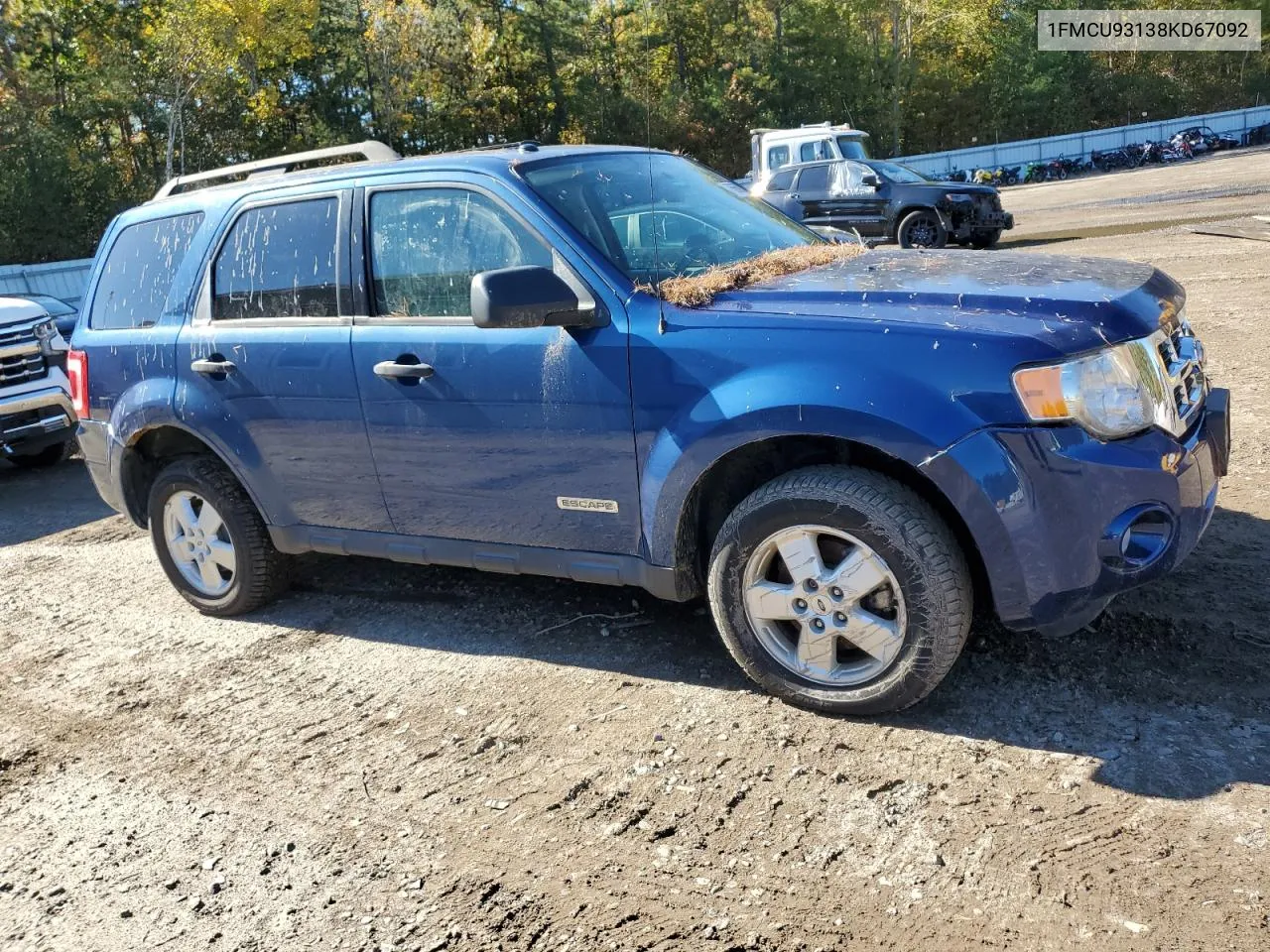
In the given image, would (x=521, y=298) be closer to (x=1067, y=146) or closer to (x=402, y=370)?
(x=402, y=370)

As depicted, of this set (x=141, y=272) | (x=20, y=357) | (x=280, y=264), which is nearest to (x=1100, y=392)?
(x=280, y=264)

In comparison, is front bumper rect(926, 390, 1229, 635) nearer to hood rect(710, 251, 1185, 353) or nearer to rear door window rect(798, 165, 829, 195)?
hood rect(710, 251, 1185, 353)

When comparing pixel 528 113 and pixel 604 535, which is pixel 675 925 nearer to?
pixel 604 535

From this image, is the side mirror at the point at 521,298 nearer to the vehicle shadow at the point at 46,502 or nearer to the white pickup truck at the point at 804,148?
the vehicle shadow at the point at 46,502

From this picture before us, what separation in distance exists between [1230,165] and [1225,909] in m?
35.4

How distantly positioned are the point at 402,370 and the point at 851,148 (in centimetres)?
1658

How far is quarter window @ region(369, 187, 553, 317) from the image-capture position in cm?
383

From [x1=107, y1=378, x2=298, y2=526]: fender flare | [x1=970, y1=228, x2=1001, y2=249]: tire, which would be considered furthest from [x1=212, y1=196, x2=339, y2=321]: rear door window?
[x1=970, y1=228, x2=1001, y2=249]: tire

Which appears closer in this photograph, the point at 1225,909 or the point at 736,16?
the point at 1225,909

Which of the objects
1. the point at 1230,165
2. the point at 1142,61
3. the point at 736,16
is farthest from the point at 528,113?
the point at 1142,61

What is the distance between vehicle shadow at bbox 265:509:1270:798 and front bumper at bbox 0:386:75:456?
4465mm

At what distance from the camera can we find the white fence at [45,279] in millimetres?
22000

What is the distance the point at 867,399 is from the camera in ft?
10.2

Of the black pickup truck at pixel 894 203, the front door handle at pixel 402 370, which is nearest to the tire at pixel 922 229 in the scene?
the black pickup truck at pixel 894 203
